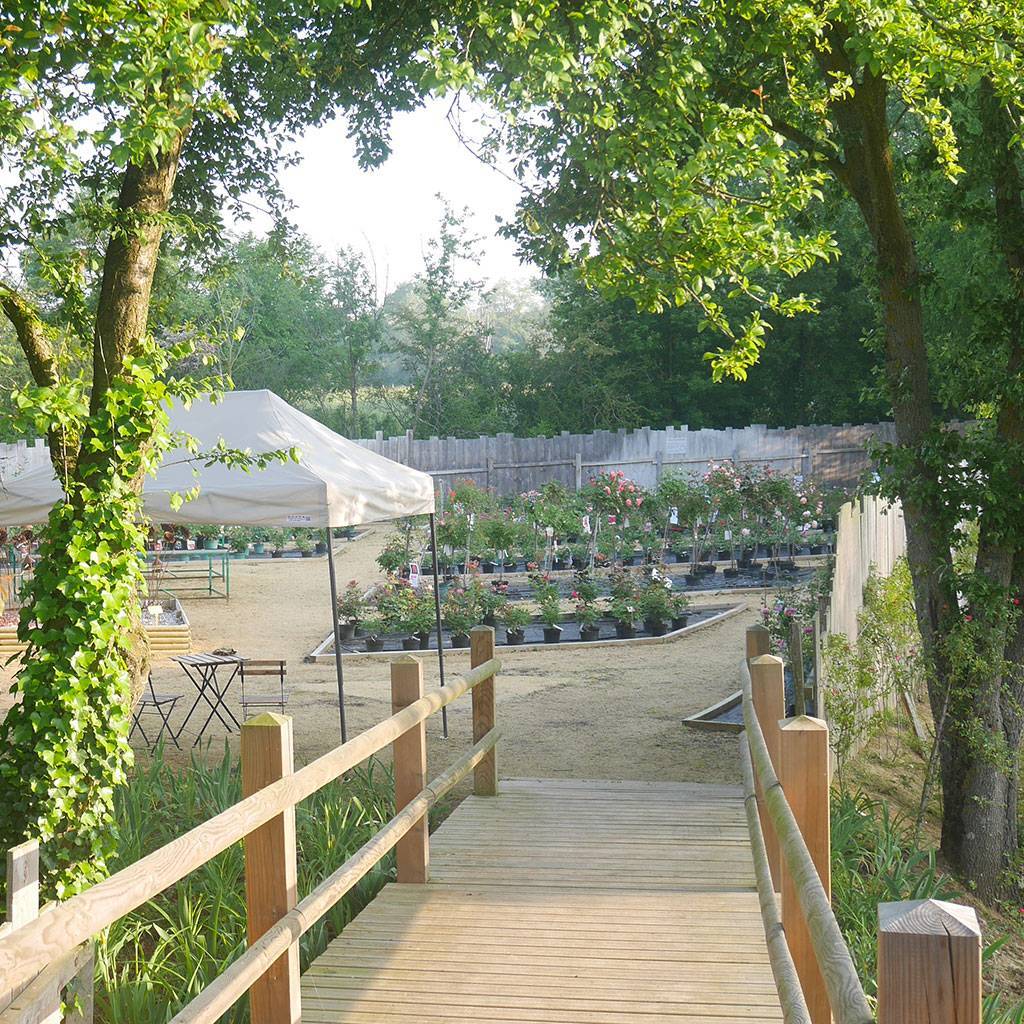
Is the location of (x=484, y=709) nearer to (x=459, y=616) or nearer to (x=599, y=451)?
(x=459, y=616)

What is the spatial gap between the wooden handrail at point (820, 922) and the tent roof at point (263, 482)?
470cm

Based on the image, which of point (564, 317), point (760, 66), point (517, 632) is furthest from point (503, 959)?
point (564, 317)

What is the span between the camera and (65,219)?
807 centimetres

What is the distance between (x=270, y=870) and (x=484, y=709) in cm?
320

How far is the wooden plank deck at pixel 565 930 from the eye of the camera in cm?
418

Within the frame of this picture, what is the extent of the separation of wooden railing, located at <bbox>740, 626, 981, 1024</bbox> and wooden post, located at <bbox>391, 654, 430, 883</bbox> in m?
1.47

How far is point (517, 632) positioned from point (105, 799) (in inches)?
355

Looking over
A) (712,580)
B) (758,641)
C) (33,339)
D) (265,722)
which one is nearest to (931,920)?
(265,722)

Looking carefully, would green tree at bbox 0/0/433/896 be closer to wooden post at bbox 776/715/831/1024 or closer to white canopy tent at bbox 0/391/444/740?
white canopy tent at bbox 0/391/444/740

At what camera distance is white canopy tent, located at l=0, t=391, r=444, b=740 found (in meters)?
8.20

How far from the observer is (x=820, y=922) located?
2598 millimetres

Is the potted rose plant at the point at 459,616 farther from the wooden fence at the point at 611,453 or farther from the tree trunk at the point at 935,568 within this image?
the wooden fence at the point at 611,453

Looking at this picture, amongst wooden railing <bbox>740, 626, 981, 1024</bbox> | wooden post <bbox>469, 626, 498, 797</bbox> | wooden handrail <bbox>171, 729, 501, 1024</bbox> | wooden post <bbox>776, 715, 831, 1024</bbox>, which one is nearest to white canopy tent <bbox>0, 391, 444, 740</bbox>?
wooden post <bbox>469, 626, 498, 797</bbox>

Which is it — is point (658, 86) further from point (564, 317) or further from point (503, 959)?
point (564, 317)
